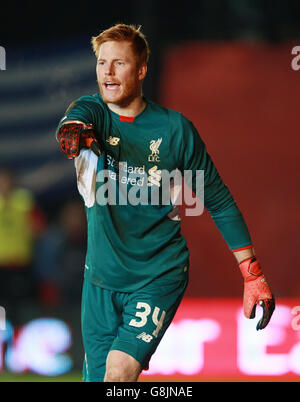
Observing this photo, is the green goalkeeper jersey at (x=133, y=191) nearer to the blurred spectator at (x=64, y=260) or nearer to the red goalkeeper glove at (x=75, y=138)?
the red goalkeeper glove at (x=75, y=138)

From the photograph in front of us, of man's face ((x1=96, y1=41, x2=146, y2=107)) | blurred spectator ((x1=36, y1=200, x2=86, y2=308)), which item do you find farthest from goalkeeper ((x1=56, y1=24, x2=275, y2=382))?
blurred spectator ((x1=36, y1=200, x2=86, y2=308))

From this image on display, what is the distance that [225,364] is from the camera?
7.71 meters

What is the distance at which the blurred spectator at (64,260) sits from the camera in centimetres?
858

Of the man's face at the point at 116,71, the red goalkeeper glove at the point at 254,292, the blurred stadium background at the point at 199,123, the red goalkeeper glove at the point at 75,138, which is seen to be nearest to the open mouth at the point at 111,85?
the man's face at the point at 116,71

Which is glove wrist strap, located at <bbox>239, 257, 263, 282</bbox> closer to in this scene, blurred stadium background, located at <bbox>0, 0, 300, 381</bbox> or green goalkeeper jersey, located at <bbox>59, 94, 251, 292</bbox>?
green goalkeeper jersey, located at <bbox>59, 94, 251, 292</bbox>

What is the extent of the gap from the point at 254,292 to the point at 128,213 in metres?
0.80

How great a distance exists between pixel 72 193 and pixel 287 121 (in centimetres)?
262

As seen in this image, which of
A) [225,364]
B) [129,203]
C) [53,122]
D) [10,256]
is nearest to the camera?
[129,203]

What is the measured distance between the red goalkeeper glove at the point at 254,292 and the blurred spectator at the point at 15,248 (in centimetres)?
394

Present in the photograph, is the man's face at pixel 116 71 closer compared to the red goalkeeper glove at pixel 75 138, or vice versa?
the red goalkeeper glove at pixel 75 138

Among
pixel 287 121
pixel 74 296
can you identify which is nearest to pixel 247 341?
pixel 74 296

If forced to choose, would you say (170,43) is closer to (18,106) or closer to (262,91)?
(262,91)

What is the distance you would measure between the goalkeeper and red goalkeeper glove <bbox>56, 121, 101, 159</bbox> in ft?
0.78

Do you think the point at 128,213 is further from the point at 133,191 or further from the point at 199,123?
the point at 199,123
